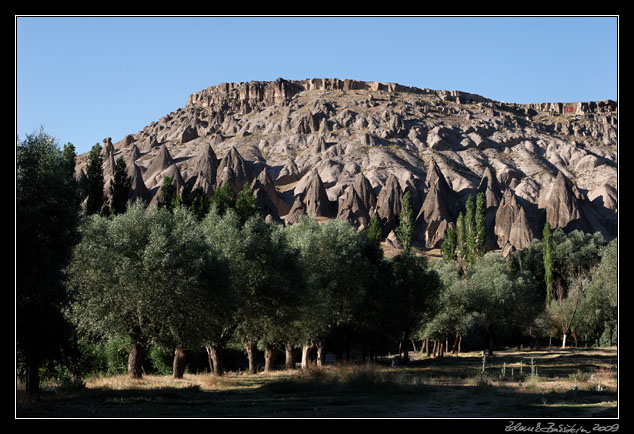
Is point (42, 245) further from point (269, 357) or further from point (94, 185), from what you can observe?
point (94, 185)

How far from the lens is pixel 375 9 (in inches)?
582

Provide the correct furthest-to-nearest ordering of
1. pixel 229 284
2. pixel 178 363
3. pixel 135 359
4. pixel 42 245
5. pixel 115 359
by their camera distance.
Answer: pixel 115 359
pixel 178 363
pixel 135 359
pixel 229 284
pixel 42 245

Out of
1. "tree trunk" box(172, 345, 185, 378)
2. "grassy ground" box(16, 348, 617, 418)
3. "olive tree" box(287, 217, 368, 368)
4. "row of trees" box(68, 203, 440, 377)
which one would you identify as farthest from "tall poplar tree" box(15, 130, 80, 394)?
"olive tree" box(287, 217, 368, 368)

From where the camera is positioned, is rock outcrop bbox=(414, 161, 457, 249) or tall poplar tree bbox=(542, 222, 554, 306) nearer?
tall poplar tree bbox=(542, 222, 554, 306)

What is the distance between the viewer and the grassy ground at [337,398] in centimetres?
1931

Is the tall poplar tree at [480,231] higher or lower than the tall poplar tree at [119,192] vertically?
lower

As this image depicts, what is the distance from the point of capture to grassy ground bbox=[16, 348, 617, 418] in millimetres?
19312

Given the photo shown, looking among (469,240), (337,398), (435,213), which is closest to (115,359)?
(337,398)

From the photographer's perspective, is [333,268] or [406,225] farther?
[406,225]

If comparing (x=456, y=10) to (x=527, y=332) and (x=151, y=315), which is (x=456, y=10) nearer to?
(x=151, y=315)

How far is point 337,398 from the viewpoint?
945 inches

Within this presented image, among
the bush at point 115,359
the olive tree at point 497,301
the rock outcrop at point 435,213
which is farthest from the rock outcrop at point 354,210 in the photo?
the bush at point 115,359

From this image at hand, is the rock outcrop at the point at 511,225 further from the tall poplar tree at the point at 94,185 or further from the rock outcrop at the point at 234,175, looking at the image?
the tall poplar tree at the point at 94,185

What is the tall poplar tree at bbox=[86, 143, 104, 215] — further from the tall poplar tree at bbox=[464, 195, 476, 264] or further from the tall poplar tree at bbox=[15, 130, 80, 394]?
the tall poplar tree at bbox=[464, 195, 476, 264]
